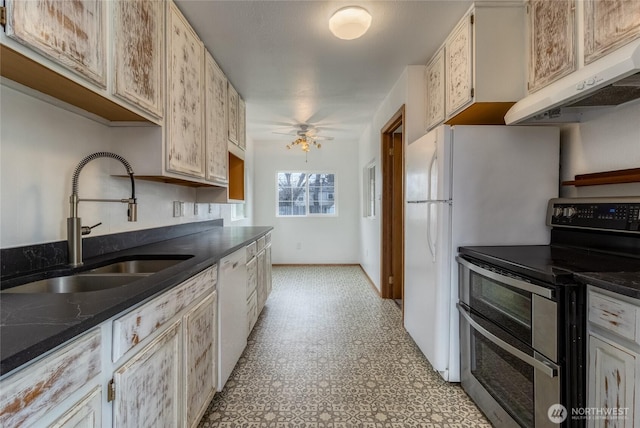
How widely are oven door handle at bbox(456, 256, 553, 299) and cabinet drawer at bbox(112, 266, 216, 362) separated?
1485 mm

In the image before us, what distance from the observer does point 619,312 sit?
101 centimetres

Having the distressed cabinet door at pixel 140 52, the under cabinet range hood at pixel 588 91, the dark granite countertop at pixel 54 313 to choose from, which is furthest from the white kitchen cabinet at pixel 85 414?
the under cabinet range hood at pixel 588 91

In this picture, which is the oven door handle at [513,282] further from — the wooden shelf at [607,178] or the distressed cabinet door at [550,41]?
the distressed cabinet door at [550,41]

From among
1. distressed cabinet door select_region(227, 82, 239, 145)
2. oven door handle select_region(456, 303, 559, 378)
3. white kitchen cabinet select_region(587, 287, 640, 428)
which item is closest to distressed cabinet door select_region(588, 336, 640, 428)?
white kitchen cabinet select_region(587, 287, 640, 428)

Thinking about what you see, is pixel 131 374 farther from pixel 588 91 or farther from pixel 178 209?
pixel 588 91

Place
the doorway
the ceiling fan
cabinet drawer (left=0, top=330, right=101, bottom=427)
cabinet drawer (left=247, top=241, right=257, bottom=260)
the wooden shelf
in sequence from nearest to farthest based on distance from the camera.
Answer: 1. cabinet drawer (left=0, top=330, right=101, bottom=427)
2. the wooden shelf
3. cabinet drawer (left=247, top=241, right=257, bottom=260)
4. the doorway
5. the ceiling fan

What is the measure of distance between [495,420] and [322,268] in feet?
13.7

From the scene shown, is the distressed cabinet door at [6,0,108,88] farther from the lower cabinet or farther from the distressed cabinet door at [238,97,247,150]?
the distressed cabinet door at [238,97,247,150]

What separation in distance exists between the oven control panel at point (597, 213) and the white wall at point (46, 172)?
8.23 ft

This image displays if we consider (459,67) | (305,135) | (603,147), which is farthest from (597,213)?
(305,135)

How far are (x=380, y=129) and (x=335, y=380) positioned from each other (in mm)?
2922

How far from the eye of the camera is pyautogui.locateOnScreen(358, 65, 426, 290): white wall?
275cm

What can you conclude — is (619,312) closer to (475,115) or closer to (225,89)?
(475,115)

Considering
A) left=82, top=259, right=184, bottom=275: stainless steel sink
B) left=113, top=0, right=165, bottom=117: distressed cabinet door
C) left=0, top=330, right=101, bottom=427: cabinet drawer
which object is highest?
left=113, top=0, right=165, bottom=117: distressed cabinet door
